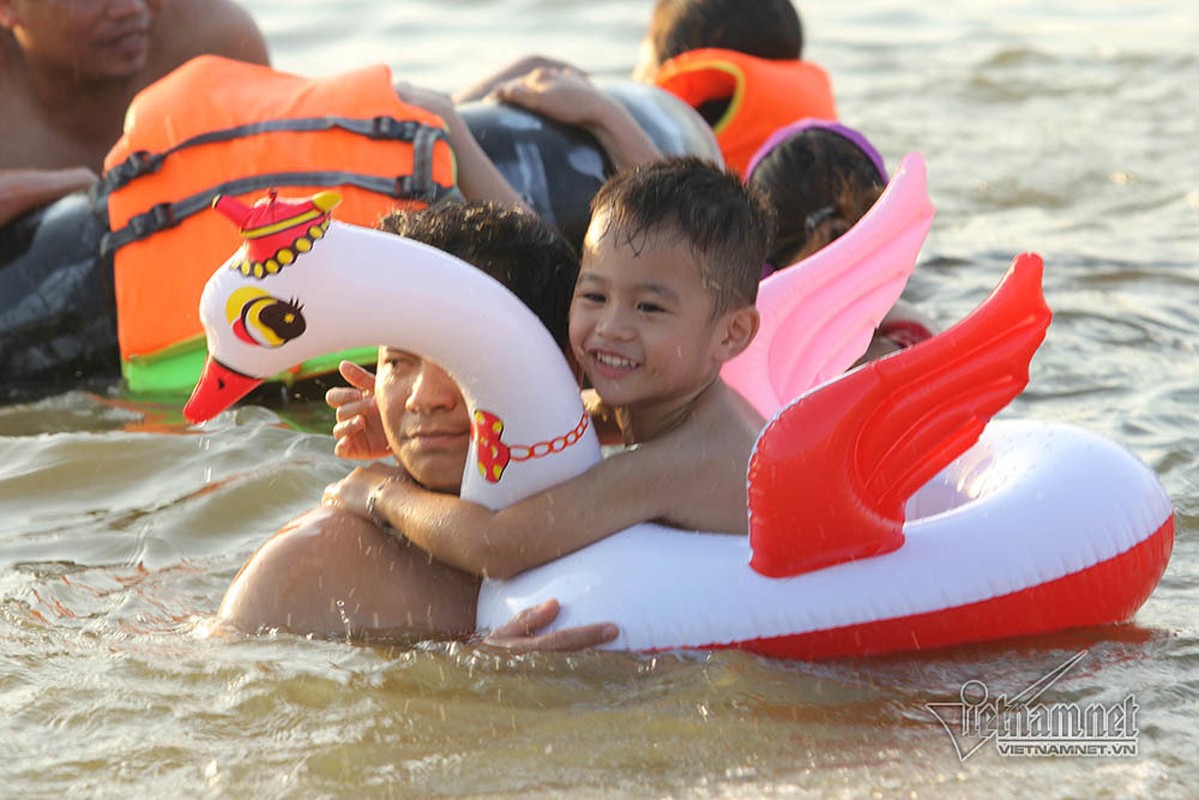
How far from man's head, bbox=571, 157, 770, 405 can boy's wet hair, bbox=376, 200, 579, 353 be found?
4.6 inches

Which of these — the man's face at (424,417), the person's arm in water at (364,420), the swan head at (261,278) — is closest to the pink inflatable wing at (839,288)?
the person's arm in water at (364,420)

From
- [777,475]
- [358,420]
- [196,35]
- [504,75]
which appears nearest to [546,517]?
[777,475]

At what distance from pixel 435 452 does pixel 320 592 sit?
12.9 inches

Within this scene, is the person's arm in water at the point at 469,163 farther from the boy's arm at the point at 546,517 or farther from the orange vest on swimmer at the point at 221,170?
the boy's arm at the point at 546,517

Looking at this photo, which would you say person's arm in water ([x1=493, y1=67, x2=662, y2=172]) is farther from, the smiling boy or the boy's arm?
the boy's arm

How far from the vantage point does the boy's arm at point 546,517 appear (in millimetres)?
3057

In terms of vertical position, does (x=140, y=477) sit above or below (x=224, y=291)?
below

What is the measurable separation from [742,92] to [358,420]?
3.11m

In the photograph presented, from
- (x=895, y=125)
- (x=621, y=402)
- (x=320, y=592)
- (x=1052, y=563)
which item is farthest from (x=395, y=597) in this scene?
(x=895, y=125)

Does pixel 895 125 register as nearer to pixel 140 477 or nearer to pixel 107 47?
pixel 107 47

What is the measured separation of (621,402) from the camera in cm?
311

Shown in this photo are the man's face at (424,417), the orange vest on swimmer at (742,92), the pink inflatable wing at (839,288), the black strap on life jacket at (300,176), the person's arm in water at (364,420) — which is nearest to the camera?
the man's face at (424,417)

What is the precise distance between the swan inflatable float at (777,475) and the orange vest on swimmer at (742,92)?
318 centimetres

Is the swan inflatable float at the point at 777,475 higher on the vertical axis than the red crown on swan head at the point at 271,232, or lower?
lower
